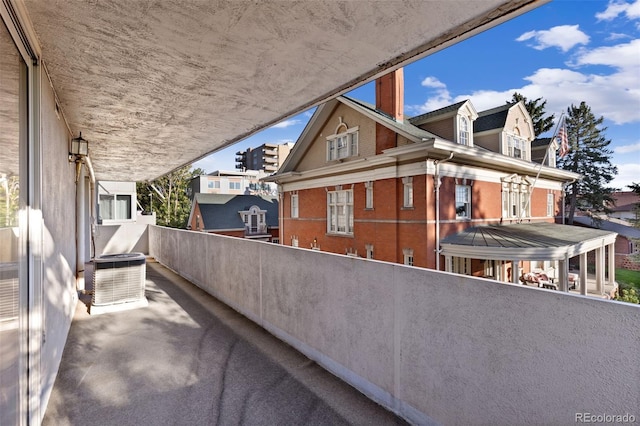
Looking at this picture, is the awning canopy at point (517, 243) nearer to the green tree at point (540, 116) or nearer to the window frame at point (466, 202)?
the window frame at point (466, 202)

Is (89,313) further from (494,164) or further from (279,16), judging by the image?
(494,164)

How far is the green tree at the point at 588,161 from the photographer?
28.8 metres

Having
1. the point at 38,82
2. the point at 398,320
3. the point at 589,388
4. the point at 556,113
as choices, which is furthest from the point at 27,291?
the point at 556,113

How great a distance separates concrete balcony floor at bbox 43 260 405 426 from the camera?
2.81 metres

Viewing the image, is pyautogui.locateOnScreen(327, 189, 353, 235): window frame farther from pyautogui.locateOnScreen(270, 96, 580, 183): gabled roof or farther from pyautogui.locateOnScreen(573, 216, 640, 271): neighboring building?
pyautogui.locateOnScreen(573, 216, 640, 271): neighboring building

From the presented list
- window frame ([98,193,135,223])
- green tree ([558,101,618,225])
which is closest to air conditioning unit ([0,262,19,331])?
window frame ([98,193,135,223])

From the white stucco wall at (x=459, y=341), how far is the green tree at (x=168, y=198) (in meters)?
29.0

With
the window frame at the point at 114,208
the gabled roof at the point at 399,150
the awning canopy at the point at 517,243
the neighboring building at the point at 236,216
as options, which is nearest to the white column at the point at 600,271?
the awning canopy at the point at 517,243

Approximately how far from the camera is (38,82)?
2.50 m

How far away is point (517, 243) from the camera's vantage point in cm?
1015

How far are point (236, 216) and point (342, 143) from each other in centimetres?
1369

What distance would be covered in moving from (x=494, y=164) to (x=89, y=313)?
15327 mm

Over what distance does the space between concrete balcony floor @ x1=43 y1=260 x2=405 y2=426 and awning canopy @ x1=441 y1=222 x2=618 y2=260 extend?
841 centimetres

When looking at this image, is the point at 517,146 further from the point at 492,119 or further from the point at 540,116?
the point at 540,116
